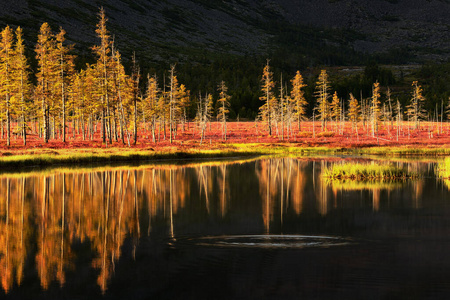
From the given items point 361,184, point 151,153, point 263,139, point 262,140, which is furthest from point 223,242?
point 263,139

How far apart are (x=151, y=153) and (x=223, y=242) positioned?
45086mm

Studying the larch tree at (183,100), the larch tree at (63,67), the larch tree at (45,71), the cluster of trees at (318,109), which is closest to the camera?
the larch tree at (45,71)

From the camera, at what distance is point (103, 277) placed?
41.9 ft

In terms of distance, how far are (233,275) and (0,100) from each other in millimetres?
71070

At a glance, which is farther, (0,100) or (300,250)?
(0,100)

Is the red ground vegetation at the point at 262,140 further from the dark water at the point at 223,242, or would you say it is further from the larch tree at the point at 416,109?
the dark water at the point at 223,242

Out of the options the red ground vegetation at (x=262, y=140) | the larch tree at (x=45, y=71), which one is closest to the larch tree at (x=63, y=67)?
the larch tree at (x=45, y=71)

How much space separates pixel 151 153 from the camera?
200ft

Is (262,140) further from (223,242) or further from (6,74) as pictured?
(223,242)

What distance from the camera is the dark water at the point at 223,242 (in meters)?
12.0

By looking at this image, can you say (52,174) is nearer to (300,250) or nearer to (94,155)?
(94,155)

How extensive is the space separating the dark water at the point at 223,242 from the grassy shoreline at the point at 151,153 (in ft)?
58.8

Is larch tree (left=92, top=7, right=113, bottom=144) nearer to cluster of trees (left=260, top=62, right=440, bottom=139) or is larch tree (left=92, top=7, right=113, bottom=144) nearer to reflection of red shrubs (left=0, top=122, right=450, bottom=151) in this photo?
reflection of red shrubs (left=0, top=122, right=450, bottom=151)

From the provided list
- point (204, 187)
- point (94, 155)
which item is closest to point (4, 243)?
point (204, 187)
